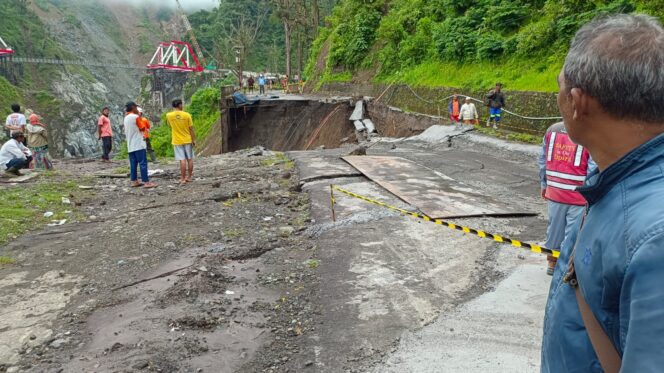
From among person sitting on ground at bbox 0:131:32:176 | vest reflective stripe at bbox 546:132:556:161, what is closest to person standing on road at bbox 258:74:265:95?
person sitting on ground at bbox 0:131:32:176

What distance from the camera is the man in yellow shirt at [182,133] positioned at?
9.28 metres

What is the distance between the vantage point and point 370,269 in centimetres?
474

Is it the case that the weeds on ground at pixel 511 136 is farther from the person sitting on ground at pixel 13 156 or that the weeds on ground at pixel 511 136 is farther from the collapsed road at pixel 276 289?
the person sitting on ground at pixel 13 156

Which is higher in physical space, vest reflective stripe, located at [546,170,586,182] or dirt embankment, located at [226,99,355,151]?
vest reflective stripe, located at [546,170,586,182]

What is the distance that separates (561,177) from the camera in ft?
13.4

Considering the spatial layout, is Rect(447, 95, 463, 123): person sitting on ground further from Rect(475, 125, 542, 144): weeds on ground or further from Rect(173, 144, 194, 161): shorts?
Rect(173, 144, 194, 161): shorts

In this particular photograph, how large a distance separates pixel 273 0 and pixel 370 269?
130ft

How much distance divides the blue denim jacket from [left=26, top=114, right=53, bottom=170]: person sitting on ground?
13278 mm

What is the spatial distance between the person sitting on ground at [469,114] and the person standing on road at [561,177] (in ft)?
34.4

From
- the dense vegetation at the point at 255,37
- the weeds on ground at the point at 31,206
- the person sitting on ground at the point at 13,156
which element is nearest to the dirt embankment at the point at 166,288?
the weeds on ground at the point at 31,206

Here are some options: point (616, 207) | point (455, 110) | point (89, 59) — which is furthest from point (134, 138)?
point (89, 59)

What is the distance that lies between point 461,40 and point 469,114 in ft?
13.8

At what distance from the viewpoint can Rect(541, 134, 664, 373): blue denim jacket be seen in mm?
1000

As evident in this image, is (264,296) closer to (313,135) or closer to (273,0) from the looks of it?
(313,135)
